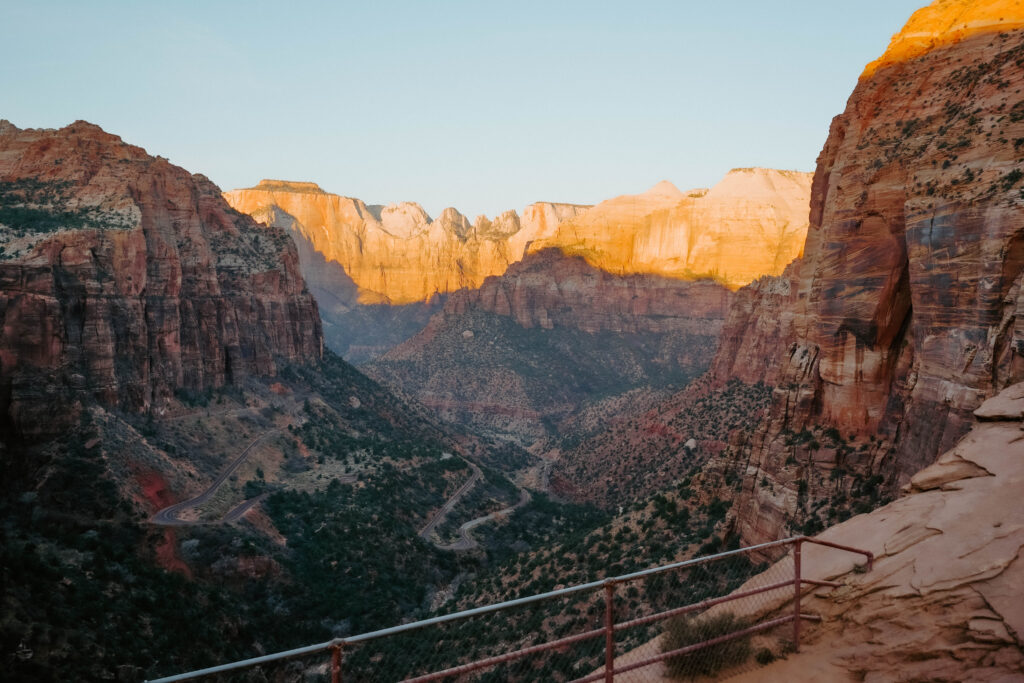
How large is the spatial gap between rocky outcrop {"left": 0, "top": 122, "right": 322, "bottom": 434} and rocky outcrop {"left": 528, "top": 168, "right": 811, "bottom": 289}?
76232 mm

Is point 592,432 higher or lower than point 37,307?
lower

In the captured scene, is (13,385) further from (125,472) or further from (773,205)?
(773,205)

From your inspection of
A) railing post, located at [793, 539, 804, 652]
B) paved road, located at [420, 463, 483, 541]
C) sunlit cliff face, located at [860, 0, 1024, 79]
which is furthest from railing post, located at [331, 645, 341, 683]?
paved road, located at [420, 463, 483, 541]

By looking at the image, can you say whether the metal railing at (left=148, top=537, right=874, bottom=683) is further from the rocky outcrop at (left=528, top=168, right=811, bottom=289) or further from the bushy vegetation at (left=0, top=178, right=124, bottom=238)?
the rocky outcrop at (left=528, top=168, right=811, bottom=289)

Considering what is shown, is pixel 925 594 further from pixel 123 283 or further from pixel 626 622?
pixel 123 283

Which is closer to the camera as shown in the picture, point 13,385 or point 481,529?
point 13,385

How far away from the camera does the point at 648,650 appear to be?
1124cm

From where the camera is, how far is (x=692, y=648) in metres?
10.1

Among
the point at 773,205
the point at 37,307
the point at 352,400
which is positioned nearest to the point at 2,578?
the point at 37,307

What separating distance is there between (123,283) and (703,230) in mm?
100047

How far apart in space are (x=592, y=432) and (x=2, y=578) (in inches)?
2878

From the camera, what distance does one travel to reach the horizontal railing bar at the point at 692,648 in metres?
9.59

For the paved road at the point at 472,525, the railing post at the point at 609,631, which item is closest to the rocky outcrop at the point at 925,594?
the railing post at the point at 609,631

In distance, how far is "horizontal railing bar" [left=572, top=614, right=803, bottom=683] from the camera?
9.59 meters
